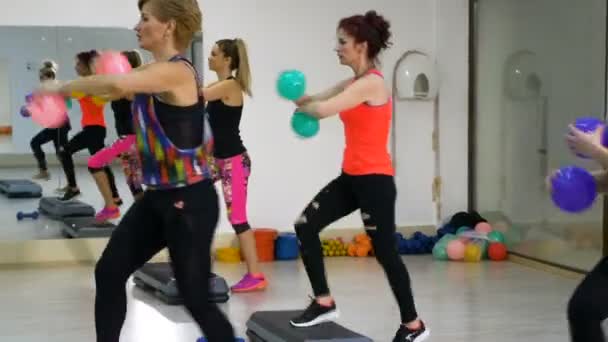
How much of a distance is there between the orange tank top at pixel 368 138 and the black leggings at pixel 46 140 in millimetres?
3350

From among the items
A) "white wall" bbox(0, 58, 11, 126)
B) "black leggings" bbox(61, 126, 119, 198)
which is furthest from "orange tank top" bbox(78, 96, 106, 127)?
"white wall" bbox(0, 58, 11, 126)

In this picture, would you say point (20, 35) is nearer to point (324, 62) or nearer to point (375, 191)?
point (324, 62)

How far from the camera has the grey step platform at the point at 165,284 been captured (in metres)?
5.11

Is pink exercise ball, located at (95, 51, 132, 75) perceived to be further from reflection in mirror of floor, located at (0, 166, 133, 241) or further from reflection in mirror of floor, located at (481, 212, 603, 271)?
reflection in mirror of floor, located at (481, 212, 603, 271)

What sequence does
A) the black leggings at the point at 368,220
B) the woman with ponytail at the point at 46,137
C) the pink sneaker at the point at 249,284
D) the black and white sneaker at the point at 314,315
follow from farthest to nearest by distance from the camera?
the woman with ponytail at the point at 46,137 → the pink sneaker at the point at 249,284 → the black and white sneaker at the point at 314,315 → the black leggings at the point at 368,220

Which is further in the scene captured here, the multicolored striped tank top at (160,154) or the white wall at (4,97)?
the white wall at (4,97)

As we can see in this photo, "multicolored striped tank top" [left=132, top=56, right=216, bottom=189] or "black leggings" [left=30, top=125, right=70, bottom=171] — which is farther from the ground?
"multicolored striped tank top" [left=132, top=56, right=216, bottom=189]

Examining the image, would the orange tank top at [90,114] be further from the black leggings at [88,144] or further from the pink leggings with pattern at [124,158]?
the pink leggings with pattern at [124,158]

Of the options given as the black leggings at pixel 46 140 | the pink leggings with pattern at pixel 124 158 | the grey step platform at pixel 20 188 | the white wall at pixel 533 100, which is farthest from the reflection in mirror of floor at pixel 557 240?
the grey step platform at pixel 20 188

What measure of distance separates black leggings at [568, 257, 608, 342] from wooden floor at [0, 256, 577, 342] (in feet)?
5.33

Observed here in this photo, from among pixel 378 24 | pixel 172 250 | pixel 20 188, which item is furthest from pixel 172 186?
pixel 20 188

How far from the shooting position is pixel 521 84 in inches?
274

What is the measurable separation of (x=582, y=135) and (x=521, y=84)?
14.0ft

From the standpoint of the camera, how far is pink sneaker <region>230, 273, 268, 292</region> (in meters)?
5.60
